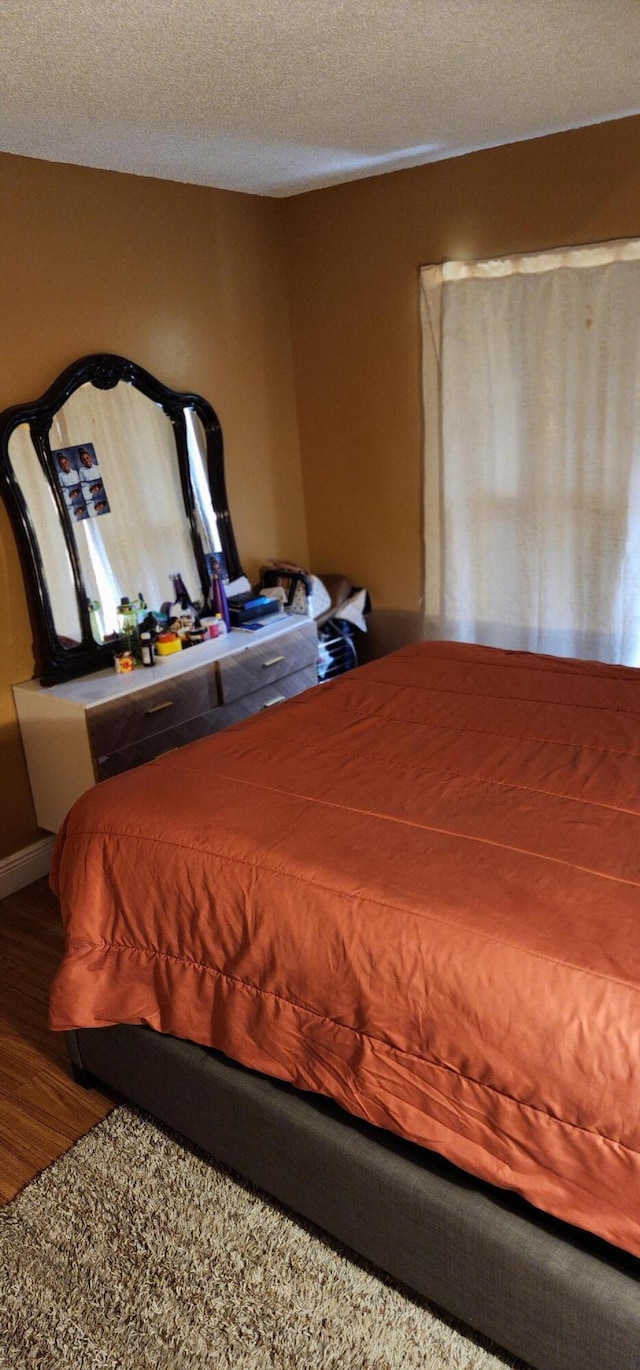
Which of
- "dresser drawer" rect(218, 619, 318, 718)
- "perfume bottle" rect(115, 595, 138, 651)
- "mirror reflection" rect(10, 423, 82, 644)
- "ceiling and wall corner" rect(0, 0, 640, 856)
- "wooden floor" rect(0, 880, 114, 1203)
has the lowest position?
"wooden floor" rect(0, 880, 114, 1203)

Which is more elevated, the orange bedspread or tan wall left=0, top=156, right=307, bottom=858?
tan wall left=0, top=156, right=307, bottom=858

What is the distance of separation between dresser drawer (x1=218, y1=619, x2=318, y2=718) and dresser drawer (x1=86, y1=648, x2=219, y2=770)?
7cm

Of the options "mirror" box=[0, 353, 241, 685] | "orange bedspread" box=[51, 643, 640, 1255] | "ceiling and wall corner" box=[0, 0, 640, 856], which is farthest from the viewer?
"mirror" box=[0, 353, 241, 685]

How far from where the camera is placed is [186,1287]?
71.2 inches

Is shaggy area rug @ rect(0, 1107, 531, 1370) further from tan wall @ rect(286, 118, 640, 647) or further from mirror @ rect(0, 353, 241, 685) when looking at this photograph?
tan wall @ rect(286, 118, 640, 647)

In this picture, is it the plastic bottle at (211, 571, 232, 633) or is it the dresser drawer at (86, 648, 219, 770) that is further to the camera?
the plastic bottle at (211, 571, 232, 633)

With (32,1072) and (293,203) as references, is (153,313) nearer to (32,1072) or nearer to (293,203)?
(293,203)

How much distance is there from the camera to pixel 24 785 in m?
3.29

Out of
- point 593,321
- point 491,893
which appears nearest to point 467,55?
point 593,321

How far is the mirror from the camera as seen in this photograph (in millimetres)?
3119

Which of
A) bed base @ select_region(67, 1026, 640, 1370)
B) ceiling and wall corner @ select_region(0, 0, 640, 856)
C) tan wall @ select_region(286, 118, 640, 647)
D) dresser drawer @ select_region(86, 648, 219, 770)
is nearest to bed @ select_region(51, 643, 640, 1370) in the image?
bed base @ select_region(67, 1026, 640, 1370)

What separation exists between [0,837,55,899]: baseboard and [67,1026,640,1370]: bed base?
4.44ft

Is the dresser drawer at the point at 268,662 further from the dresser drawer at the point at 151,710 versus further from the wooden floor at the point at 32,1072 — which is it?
the wooden floor at the point at 32,1072

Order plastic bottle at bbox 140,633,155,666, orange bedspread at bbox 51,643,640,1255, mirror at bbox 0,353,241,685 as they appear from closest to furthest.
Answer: orange bedspread at bbox 51,643,640,1255, mirror at bbox 0,353,241,685, plastic bottle at bbox 140,633,155,666
